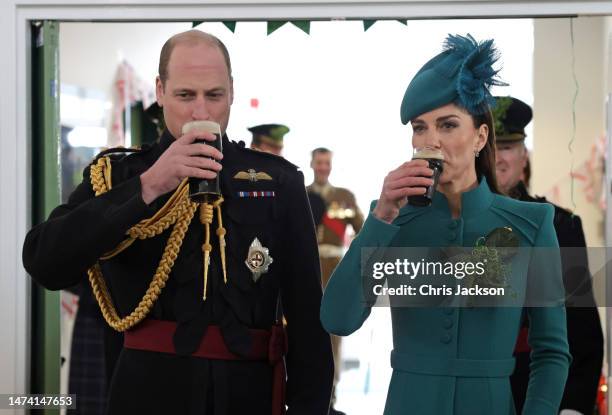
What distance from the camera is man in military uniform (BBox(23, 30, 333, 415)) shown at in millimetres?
1794

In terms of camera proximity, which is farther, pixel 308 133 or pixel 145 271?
pixel 308 133

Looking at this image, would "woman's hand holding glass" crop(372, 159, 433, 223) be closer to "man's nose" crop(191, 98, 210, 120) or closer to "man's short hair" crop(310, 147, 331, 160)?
"man's nose" crop(191, 98, 210, 120)

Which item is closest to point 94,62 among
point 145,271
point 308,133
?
point 308,133

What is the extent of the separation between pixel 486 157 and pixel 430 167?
282 mm

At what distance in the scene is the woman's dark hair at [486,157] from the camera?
1.97 meters

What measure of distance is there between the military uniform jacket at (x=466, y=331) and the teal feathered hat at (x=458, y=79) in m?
0.20

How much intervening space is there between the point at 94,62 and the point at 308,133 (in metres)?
0.67

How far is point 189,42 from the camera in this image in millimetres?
2131

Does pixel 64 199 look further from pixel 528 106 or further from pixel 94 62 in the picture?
pixel 528 106

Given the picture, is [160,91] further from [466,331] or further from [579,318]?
[579,318]

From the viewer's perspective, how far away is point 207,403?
1826 mm

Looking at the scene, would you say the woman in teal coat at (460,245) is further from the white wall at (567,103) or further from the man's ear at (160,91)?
the man's ear at (160,91)

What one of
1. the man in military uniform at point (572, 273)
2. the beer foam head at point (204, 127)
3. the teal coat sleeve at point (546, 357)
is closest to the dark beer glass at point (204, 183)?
the beer foam head at point (204, 127)

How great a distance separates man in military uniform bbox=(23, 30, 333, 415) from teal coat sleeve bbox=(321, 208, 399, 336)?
73 millimetres
